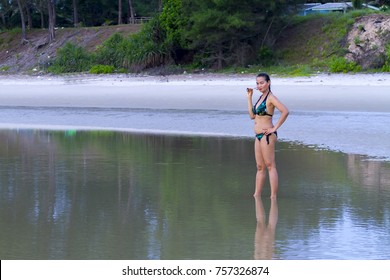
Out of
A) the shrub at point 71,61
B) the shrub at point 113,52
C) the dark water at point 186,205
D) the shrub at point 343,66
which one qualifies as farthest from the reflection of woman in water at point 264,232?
the shrub at point 71,61

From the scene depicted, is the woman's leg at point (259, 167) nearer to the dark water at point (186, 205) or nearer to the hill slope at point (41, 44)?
the dark water at point (186, 205)

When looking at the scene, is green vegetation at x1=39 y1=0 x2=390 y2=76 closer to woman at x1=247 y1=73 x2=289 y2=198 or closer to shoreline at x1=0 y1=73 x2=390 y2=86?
shoreline at x1=0 y1=73 x2=390 y2=86

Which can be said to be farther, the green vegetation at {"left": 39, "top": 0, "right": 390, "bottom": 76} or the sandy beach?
the green vegetation at {"left": 39, "top": 0, "right": 390, "bottom": 76}

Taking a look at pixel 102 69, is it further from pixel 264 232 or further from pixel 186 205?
pixel 264 232

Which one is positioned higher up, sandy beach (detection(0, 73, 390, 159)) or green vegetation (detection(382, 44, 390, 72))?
→ green vegetation (detection(382, 44, 390, 72))

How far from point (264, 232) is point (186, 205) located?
1.48 metres

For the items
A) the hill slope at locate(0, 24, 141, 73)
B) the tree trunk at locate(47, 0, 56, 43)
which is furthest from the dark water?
the tree trunk at locate(47, 0, 56, 43)

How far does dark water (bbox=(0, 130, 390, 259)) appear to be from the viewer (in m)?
7.11

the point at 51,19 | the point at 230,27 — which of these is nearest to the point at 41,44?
the point at 51,19

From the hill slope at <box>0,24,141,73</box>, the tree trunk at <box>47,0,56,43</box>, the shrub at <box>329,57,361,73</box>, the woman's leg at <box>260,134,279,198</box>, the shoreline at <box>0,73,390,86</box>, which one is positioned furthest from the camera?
the tree trunk at <box>47,0,56,43</box>

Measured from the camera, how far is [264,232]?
Answer: 25.3 ft

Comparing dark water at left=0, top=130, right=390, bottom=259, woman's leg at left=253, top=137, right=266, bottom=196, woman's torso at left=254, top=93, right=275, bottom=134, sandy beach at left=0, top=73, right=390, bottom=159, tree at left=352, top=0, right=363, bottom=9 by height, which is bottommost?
sandy beach at left=0, top=73, right=390, bottom=159

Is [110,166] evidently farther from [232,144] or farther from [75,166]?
[232,144]
